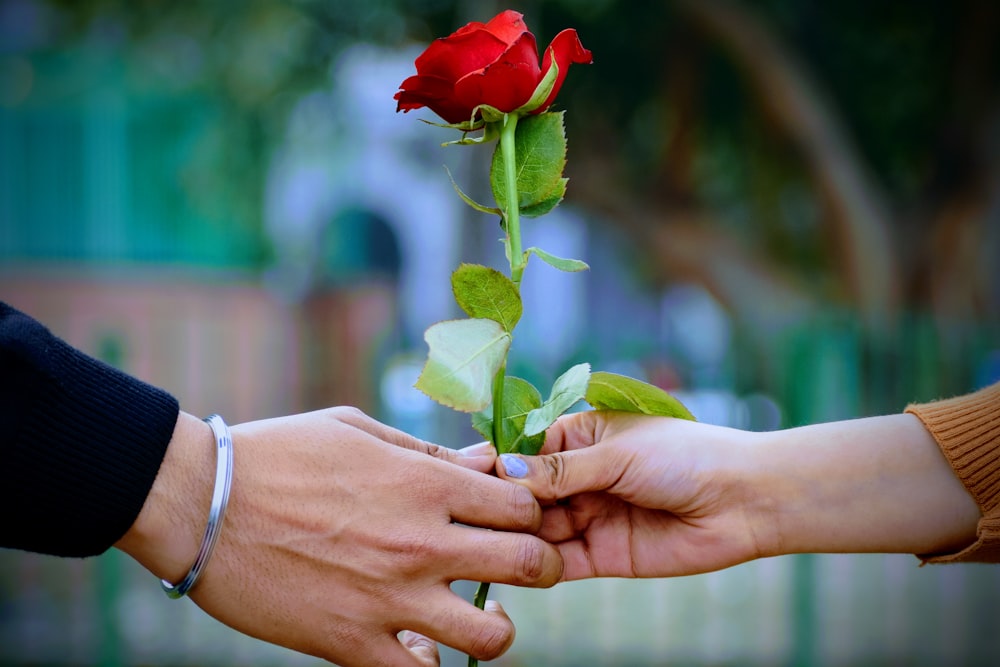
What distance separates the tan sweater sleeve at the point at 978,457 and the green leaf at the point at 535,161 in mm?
756

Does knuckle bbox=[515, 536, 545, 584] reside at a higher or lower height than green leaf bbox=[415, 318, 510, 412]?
lower

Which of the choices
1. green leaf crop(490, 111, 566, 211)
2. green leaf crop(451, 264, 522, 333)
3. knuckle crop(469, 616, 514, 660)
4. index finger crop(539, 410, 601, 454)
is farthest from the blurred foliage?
knuckle crop(469, 616, 514, 660)

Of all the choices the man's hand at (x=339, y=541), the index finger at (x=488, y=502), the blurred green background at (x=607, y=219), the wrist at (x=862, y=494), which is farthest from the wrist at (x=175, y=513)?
the blurred green background at (x=607, y=219)

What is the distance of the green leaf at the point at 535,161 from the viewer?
1258 millimetres

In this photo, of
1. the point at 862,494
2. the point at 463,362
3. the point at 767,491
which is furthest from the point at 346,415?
the point at 862,494

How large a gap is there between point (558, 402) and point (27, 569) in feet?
16.4

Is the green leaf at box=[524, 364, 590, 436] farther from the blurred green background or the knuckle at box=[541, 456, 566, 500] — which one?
the blurred green background

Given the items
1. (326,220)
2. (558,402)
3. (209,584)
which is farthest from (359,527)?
(326,220)

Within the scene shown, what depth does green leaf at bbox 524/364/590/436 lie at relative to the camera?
1191mm

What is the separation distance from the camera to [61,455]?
1.22 metres

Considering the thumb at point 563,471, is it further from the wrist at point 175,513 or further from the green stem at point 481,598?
the wrist at point 175,513

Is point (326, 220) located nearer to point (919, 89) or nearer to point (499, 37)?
→ point (919, 89)

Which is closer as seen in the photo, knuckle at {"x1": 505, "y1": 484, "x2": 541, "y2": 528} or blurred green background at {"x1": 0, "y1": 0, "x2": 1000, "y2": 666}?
knuckle at {"x1": 505, "y1": 484, "x2": 541, "y2": 528}

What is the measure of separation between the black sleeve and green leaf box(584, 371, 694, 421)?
0.61m
